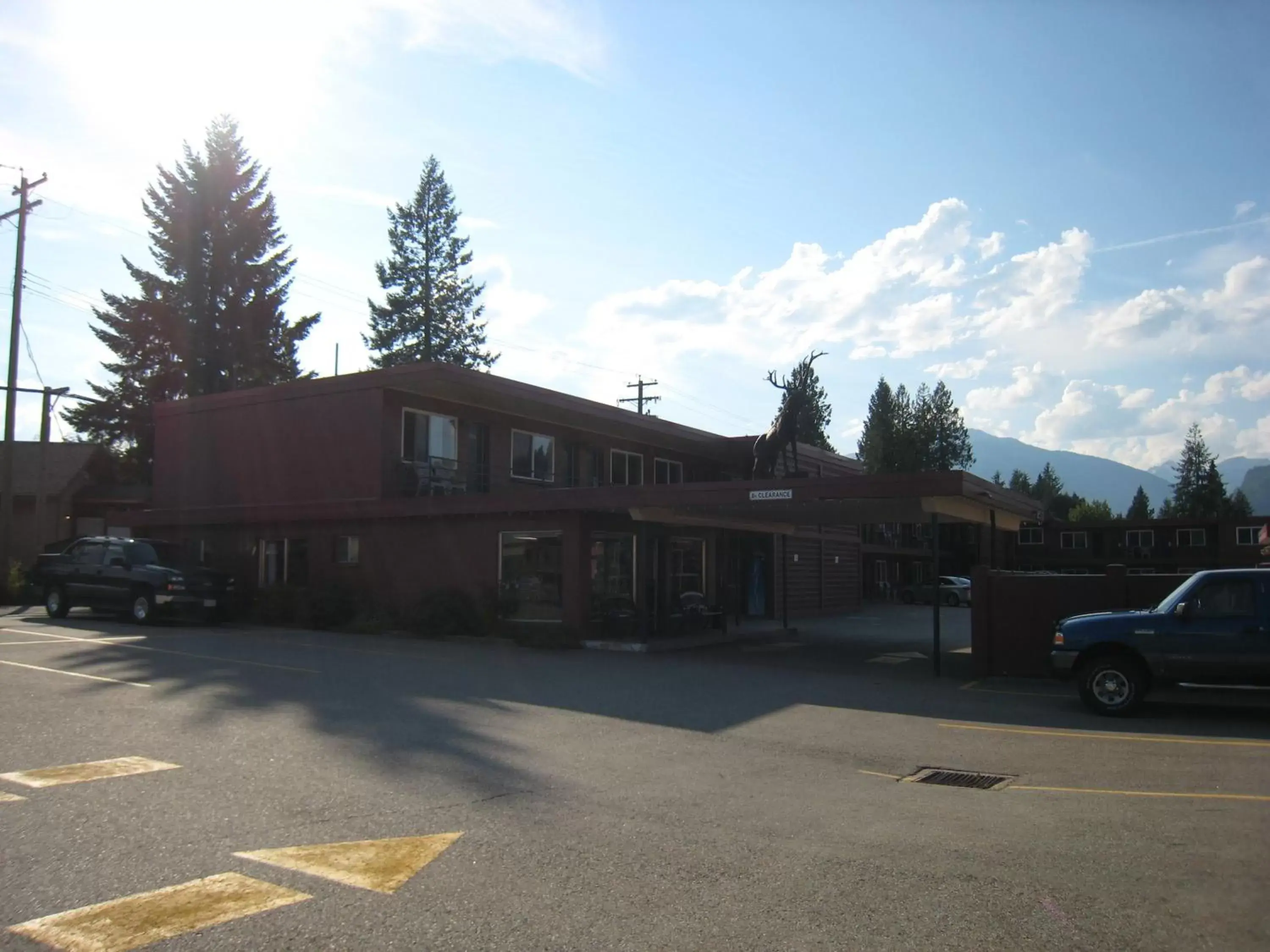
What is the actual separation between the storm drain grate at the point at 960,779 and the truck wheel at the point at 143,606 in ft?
59.6

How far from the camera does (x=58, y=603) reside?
23.9 meters

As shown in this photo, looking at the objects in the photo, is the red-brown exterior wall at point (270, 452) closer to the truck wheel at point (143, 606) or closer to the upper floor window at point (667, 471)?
the truck wheel at point (143, 606)

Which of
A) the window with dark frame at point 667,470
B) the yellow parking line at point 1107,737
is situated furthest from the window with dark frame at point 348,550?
the yellow parking line at point 1107,737

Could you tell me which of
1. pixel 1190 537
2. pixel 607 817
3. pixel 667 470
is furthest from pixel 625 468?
pixel 1190 537

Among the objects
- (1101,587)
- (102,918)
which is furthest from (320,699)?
(1101,587)

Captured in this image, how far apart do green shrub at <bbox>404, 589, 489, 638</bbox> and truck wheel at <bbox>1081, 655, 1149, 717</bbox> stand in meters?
12.3

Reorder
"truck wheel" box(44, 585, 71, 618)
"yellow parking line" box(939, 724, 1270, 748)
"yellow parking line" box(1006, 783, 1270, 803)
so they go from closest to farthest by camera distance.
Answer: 1. "yellow parking line" box(1006, 783, 1270, 803)
2. "yellow parking line" box(939, 724, 1270, 748)
3. "truck wheel" box(44, 585, 71, 618)

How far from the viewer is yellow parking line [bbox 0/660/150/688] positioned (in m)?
13.5

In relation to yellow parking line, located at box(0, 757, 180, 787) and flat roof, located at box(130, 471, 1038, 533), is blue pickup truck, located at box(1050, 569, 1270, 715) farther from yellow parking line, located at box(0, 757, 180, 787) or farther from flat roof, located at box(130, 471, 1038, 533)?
yellow parking line, located at box(0, 757, 180, 787)

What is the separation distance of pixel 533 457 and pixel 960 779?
1975 centimetres

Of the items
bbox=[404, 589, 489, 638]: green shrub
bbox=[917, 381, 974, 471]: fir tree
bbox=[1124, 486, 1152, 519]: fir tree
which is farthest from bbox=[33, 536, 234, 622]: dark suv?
bbox=[1124, 486, 1152, 519]: fir tree

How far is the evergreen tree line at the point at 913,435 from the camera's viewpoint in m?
76.3

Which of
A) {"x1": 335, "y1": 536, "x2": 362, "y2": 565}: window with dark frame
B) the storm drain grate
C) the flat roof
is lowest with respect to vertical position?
the storm drain grate

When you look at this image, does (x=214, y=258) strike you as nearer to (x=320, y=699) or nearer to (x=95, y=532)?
(x=95, y=532)
